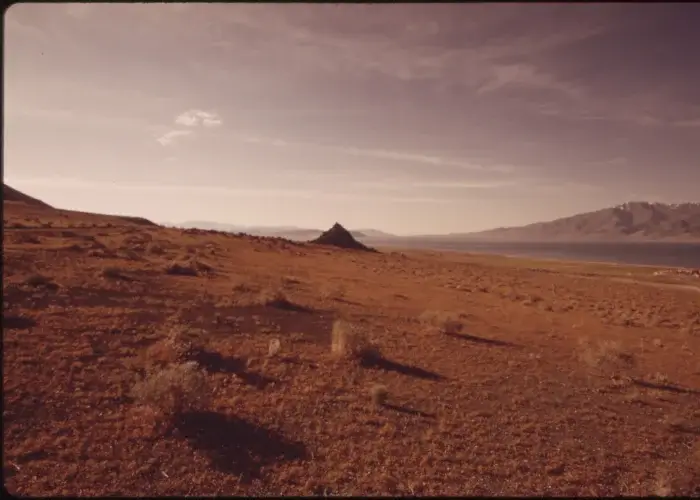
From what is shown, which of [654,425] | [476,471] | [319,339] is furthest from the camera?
[319,339]

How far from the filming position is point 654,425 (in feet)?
28.2

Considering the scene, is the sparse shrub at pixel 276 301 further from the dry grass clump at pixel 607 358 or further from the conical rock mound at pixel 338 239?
the conical rock mound at pixel 338 239

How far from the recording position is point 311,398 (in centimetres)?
866

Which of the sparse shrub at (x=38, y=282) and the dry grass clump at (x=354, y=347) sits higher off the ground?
the sparse shrub at (x=38, y=282)

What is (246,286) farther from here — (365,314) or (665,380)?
(665,380)

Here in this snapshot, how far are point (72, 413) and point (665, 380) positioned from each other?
14.1 meters

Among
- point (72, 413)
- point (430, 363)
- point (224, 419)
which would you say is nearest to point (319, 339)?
point (430, 363)

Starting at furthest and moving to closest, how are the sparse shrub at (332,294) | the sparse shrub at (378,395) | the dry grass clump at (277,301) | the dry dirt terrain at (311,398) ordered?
1. the sparse shrub at (332,294)
2. the dry grass clump at (277,301)
3. the sparse shrub at (378,395)
4. the dry dirt terrain at (311,398)

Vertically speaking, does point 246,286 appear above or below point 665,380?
above

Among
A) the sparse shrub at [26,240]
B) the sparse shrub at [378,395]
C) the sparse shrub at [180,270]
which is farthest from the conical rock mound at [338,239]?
the sparse shrub at [378,395]

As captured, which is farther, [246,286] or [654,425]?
[246,286]

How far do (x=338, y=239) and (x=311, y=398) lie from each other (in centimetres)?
4947

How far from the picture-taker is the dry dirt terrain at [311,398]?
245 inches

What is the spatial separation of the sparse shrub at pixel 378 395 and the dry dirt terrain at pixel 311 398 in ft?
0.11
